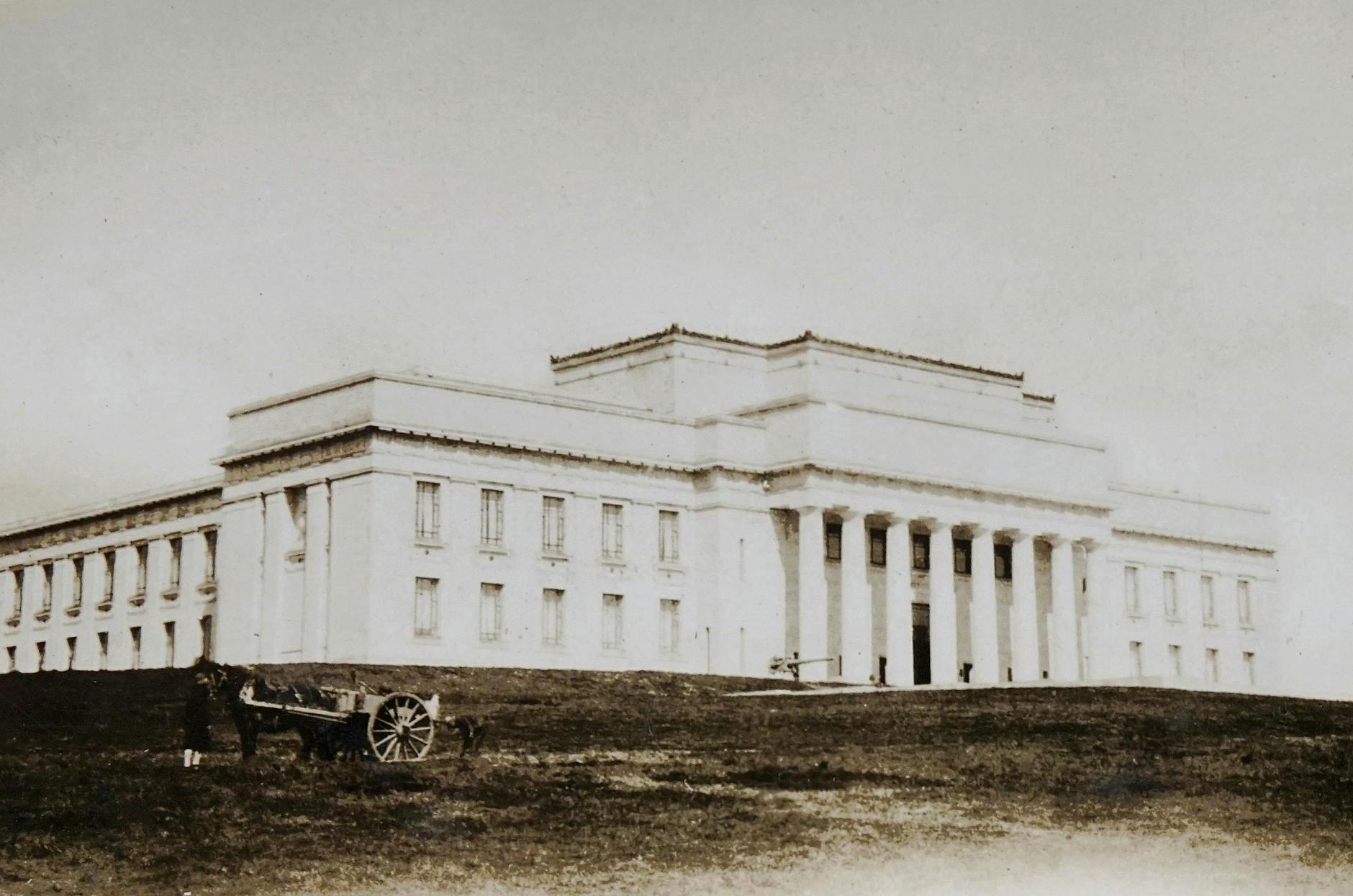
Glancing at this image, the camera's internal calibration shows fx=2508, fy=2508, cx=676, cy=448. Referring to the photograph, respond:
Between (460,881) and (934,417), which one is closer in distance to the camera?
(460,881)

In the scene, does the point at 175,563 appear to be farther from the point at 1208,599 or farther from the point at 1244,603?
the point at 1244,603

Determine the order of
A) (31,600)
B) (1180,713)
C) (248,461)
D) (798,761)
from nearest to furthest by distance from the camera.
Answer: (798,761)
(1180,713)
(248,461)
(31,600)

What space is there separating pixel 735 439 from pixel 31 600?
964 inches

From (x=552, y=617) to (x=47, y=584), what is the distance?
21216 mm

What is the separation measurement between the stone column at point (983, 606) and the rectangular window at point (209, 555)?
2110cm

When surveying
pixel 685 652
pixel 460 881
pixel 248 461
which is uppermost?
pixel 248 461

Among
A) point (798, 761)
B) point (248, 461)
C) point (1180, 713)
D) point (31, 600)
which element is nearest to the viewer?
point (798, 761)

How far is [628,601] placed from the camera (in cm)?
6525

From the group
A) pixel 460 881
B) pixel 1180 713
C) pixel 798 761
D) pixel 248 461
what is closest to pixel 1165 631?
pixel 248 461

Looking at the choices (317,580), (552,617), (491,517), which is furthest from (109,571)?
(552,617)

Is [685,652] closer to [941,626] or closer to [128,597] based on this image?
[941,626]

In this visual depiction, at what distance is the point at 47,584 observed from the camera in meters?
77.4

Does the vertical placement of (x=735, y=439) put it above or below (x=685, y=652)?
above

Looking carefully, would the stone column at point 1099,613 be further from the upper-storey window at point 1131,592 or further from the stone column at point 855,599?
the stone column at point 855,599
